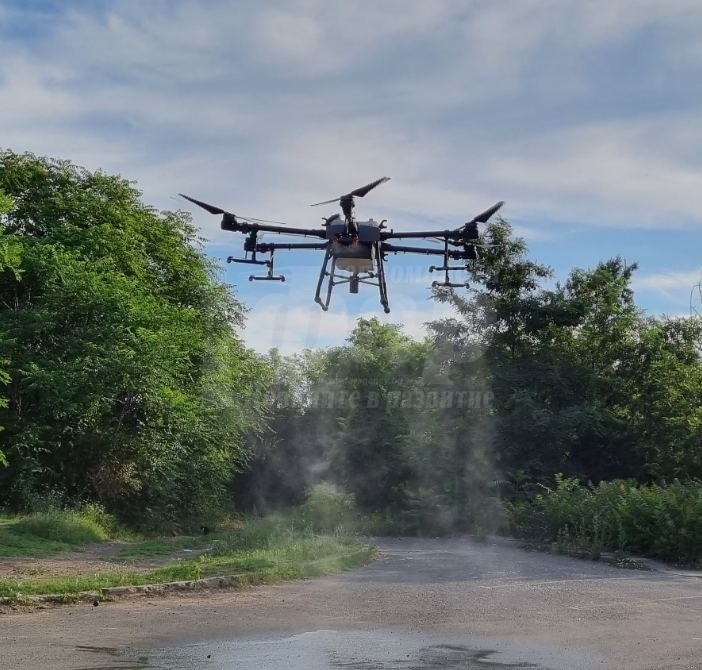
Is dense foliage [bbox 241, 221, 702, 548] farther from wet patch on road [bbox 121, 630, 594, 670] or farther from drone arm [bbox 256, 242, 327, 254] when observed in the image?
wet patch on road [bbox 121, 630, 594, 670]

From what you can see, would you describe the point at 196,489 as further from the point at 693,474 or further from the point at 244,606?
the point at 244,606

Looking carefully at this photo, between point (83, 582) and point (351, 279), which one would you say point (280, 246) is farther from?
point (83, 582)

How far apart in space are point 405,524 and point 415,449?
3.62 m

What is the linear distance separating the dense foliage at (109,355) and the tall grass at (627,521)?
41.9 ft

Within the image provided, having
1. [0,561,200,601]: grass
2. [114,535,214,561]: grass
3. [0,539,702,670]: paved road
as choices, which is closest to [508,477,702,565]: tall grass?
[0,539,702,670]: paved road

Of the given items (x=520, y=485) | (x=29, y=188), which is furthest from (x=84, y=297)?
(x=520, y=485)

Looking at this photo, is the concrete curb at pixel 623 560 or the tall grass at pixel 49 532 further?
the tall grass at pixel 49 532

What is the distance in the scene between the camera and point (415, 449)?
35969 millimetres

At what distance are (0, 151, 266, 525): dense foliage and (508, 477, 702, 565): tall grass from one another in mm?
12784

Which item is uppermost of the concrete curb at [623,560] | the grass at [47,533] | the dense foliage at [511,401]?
the dense foliage at [511,401]

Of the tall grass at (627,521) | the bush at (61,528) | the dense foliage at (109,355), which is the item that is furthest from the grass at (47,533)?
the tall grass at (627,521)

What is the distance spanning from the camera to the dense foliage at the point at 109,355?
28.5 meters

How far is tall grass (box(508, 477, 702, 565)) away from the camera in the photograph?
2073 centimetres

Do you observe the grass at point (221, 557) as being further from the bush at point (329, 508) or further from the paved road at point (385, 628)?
the bush at point (329, 508)
